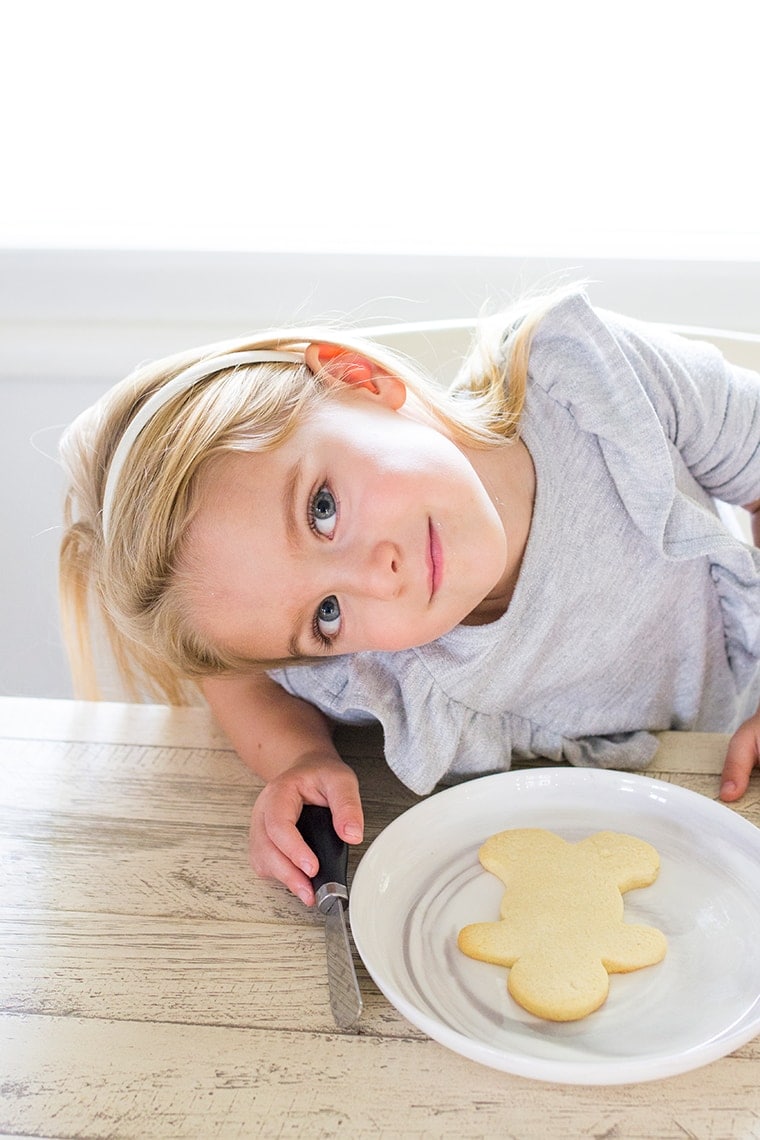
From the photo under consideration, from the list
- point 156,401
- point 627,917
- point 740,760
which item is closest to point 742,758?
point 740,760

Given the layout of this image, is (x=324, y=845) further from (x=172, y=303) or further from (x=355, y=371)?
(x=172, y=303)

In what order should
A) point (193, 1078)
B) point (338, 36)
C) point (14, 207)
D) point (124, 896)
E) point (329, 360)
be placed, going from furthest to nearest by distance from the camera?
1. point (14, 207)
2. point (338, 36)
3. point (329, 360)
4. point (124, 896)
5. point (193, 1078)

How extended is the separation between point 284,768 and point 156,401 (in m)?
0.33

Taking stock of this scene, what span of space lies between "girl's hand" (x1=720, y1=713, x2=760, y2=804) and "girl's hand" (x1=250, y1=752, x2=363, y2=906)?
11.5 inches

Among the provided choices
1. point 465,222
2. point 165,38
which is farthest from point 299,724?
point 165,38

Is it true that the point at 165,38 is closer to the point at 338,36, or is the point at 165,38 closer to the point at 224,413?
the point at 338,36

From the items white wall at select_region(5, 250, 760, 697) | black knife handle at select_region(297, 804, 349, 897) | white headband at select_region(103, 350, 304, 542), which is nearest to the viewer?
black knife handle at select_region(297, 804, 349, 897)

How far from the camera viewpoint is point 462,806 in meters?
0.84

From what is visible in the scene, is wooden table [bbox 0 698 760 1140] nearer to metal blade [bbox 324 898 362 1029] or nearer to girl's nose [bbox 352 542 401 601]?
metal blade [bbox 324 898 362 1029]

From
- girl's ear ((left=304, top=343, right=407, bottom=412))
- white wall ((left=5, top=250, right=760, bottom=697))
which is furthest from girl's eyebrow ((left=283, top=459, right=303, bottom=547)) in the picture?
white wall ((left=5, top=250, right=760, bottom=697))

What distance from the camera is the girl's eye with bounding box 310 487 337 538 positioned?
0.85m

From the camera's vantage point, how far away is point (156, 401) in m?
0.89

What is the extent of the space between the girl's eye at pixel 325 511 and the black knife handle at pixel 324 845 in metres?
0.22

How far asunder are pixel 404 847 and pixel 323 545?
240 millimetres
